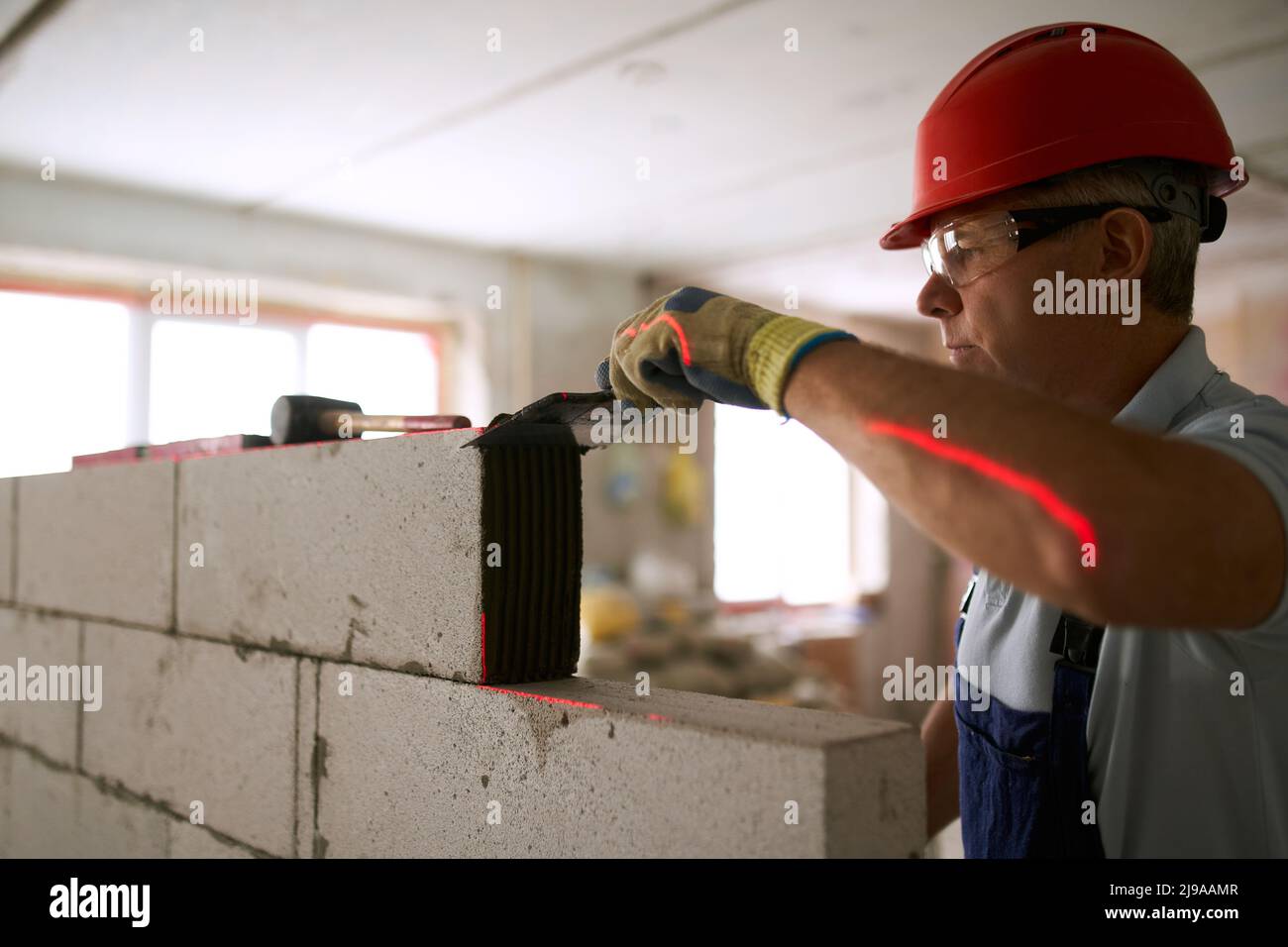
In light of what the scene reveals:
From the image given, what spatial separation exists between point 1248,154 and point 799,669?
149 inches

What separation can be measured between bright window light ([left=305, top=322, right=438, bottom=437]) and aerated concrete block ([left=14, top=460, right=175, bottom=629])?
3.27 m

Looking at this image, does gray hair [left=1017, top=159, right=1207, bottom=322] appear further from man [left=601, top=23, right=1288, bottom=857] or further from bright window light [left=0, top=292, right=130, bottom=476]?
bright window light [left=0, top=292, right=130, bottom=476]

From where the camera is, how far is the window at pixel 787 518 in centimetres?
788

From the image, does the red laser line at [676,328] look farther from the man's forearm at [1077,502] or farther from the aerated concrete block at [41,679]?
the aerated concrete block at [41,679]

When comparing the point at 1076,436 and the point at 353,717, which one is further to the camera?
the point at 353,717

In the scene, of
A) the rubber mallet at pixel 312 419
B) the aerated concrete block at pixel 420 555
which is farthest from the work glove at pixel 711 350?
the rubber mallet at pixel 312 419

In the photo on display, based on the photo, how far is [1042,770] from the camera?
1.30m

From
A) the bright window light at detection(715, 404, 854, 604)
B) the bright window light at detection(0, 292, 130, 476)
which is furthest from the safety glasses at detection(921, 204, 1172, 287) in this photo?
the bright window light at detection(715, 404, 854, 604)

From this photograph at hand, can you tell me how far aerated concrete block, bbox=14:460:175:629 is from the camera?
2037mm

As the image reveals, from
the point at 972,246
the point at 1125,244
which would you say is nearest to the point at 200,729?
the point at 972,246

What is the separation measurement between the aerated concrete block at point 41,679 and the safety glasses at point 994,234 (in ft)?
6.99

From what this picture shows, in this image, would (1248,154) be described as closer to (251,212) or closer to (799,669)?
Answer: (799,669)

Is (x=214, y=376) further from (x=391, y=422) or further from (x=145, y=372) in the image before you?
(x=391, y=422)

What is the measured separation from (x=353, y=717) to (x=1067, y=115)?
133 centimetres
